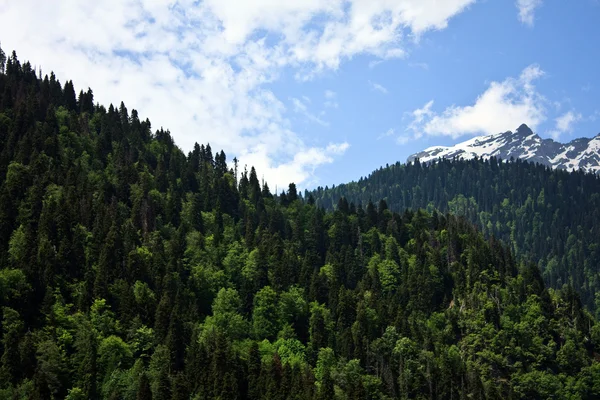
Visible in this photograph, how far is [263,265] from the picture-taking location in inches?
7269

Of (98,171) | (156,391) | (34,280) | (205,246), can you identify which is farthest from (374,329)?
(98,171)

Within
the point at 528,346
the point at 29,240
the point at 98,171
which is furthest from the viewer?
the point at 98,171

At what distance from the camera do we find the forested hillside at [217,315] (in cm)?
12488

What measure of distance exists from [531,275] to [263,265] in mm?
76094

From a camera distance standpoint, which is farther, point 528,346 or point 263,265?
point 263,265

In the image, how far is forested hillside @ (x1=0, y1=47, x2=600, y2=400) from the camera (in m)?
125

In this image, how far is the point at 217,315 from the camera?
158m

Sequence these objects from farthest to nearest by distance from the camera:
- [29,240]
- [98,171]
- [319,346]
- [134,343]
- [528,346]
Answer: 1. [98,171]
2. [528,346]
3. [319,346]
4. [29,240]
5. [134,343]

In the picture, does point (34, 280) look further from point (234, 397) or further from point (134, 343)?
point (234, 397)

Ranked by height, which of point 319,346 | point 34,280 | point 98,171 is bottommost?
point 319,346

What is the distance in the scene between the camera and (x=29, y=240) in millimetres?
145375

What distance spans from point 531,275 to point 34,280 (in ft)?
433

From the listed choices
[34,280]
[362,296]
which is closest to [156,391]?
[34,280]

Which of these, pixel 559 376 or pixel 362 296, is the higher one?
pixel 362 296
